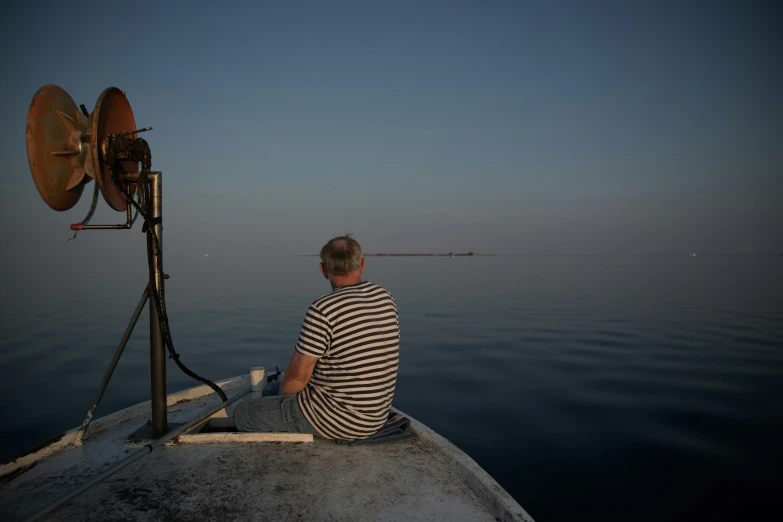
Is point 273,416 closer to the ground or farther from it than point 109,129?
closer to the ground

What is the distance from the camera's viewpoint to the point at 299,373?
366cm

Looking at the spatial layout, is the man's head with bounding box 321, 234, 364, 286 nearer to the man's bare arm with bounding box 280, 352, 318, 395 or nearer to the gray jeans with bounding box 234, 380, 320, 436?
the man's bare arm with bounding box 280, 352, 318, 395

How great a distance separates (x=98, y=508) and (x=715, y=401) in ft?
28.2

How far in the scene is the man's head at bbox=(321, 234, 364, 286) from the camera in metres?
3.73

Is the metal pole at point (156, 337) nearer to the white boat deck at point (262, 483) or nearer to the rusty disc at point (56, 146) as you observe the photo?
the white boat deck at point (262, 483)

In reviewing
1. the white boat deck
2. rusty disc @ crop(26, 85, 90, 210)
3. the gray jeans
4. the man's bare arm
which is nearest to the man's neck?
the man's bare arm

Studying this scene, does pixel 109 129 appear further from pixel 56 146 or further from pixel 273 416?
pixel 273 416

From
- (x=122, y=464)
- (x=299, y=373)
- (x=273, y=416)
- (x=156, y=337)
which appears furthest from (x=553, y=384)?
(x=122, y=464)

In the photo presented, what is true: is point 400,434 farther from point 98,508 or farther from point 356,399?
point 98,508

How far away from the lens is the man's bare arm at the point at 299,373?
3582 millimetres

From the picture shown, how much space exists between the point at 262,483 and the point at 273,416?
0.81 m

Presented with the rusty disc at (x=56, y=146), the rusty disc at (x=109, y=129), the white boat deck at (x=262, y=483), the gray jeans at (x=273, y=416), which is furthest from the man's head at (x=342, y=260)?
the rusty disc at (x=56, y=146)

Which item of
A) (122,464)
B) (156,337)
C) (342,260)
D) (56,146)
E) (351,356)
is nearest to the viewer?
(122,464)

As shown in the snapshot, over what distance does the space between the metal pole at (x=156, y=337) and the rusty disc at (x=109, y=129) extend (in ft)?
0.77
